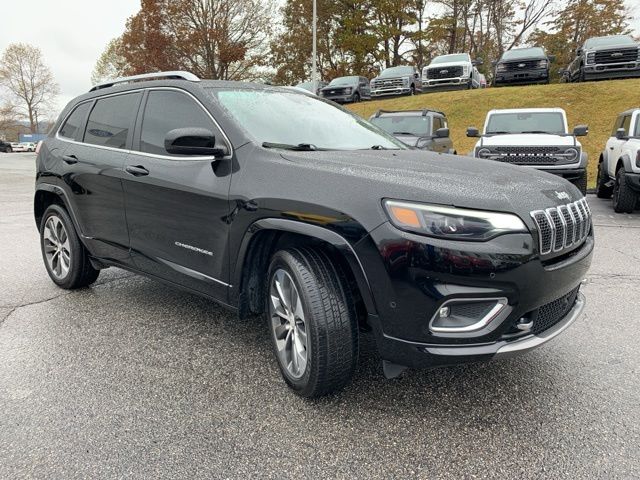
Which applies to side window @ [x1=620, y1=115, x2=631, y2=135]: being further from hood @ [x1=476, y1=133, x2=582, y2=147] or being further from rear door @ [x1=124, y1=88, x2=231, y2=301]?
rear door @ [x1=124, y1=88, x2=231, y2=301]

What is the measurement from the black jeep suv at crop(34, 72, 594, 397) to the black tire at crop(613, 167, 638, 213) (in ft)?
21.3

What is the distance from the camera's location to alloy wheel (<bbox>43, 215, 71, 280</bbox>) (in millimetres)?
4383

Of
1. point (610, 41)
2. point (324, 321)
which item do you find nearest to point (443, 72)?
point (610, 41)

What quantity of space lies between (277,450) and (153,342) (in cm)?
148

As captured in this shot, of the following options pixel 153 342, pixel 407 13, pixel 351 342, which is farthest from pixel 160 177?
pixel 407 13

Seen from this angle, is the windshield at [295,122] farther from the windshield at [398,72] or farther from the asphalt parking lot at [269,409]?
the windshield at [398,72]

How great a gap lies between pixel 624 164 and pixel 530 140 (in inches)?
61.1

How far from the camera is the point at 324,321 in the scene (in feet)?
7.63

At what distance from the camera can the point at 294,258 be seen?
2.49 m

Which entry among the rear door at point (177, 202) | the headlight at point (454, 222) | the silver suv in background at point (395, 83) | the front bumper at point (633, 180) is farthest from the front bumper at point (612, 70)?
the headlight at point (454, 222)

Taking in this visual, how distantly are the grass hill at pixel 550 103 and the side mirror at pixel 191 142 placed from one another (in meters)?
13.7

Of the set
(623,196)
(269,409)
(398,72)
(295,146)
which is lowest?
(623,196)

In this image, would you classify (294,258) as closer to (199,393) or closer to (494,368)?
(199,393)

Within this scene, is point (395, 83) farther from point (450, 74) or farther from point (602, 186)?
point (602, 186)
